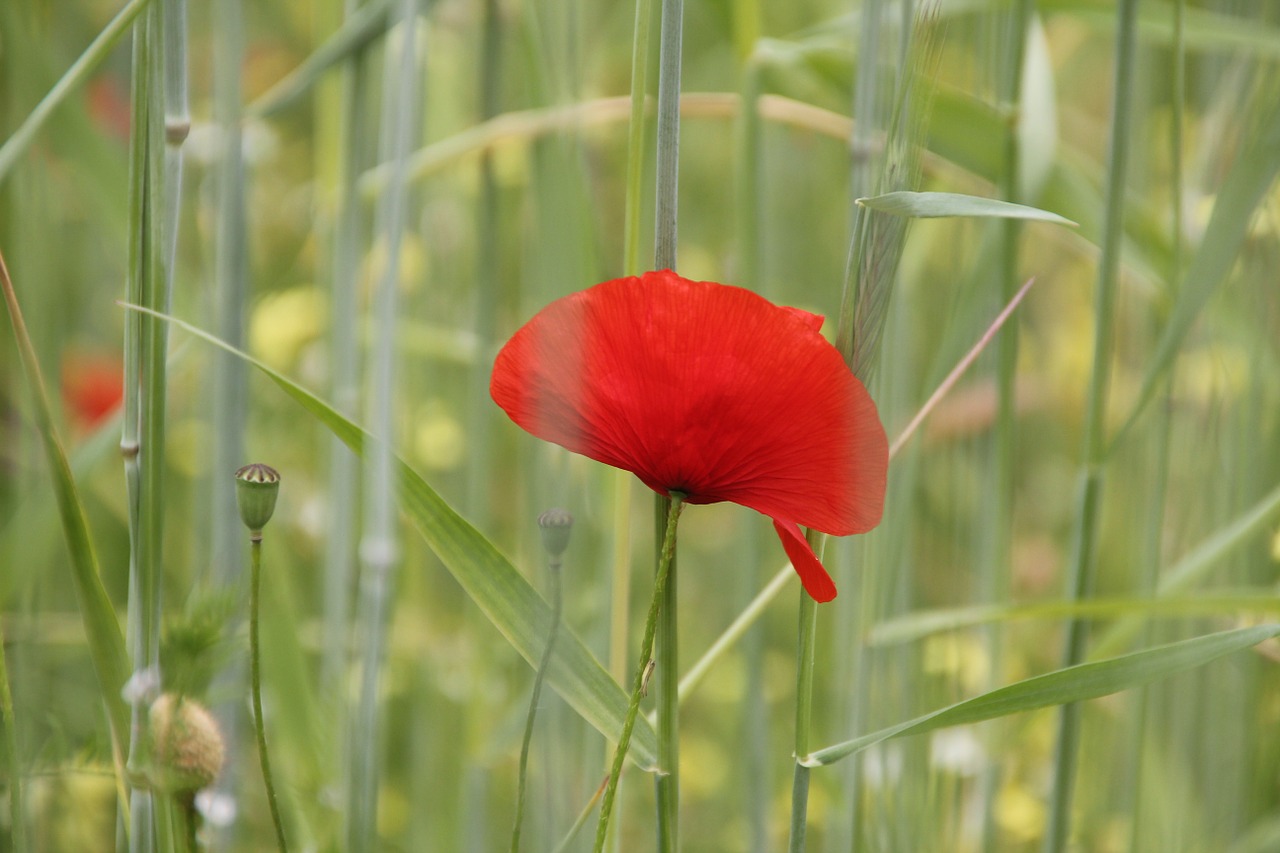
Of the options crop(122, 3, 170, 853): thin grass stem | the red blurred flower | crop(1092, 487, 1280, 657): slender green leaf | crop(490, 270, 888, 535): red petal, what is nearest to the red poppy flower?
crop(490, 270, 888, 535): red petal

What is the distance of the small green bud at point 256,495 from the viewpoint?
0.24 meters

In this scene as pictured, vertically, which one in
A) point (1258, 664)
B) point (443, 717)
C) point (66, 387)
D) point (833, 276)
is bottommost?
point (443, 717)

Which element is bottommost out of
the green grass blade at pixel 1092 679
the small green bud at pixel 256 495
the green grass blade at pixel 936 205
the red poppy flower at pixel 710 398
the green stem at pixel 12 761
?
the green stem at pixel 12 761

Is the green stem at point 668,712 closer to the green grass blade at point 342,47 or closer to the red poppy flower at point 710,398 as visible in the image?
the red poppy flower at point 710,398

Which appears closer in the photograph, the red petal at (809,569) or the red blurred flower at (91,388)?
the red petal at (809,569)

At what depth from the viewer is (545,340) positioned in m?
0.24

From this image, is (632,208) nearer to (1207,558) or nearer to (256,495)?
(256,495)

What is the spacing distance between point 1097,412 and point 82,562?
339 mm

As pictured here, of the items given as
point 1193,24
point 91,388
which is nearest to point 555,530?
point 1193,24

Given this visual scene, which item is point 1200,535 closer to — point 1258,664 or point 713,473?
point 1258,664

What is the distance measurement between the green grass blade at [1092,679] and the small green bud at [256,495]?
0.50 feet

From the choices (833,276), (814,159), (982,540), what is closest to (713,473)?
(982,540)

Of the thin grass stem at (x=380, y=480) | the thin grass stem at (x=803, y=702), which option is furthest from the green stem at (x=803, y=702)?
the thin grass stem at (x=380, y=480)

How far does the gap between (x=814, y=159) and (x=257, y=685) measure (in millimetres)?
957
